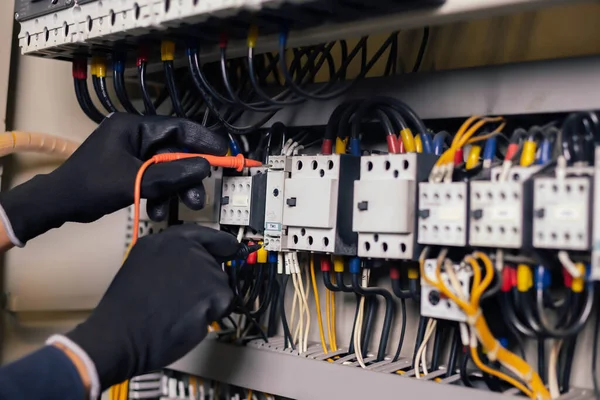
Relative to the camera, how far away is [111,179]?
1.11 m

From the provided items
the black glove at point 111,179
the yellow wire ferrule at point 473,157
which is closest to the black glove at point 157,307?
the black glove at point 111,179

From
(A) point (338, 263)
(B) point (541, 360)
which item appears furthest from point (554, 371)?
(A) point (338, 263)

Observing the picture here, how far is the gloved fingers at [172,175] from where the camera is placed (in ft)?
3.37

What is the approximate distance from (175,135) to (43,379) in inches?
19.4

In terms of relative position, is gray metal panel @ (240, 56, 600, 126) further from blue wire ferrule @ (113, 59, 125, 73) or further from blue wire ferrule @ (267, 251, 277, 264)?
blue wire ferrule @ (113, 59, 125, 73)

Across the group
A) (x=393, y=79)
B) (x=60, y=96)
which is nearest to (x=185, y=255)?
(x=393, y=79)

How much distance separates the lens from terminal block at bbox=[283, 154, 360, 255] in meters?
1.02

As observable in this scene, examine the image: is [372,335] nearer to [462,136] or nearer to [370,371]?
[370,371]

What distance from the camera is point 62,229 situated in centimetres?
147

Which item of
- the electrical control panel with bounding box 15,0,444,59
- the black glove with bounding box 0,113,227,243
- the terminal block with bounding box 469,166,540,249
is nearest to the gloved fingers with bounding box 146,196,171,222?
the black glove with bounding box 0,113,227,243

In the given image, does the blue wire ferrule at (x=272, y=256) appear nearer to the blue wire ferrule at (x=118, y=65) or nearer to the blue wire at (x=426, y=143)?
the blue wire at (x=426, y=143)

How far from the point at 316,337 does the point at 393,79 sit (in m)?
0.56

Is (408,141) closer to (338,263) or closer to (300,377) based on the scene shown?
(338,263)

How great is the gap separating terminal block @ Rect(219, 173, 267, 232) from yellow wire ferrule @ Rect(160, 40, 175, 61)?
0.86 ft
